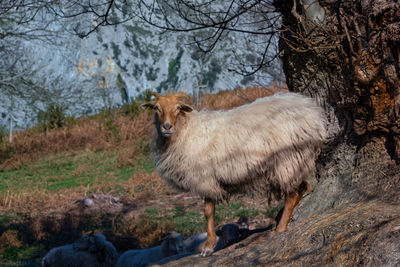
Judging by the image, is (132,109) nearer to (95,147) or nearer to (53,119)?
(53,119)

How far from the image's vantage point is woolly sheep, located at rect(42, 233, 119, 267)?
6.30 metres

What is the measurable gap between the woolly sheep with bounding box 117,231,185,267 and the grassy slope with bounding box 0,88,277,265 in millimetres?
1496

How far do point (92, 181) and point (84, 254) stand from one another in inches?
239

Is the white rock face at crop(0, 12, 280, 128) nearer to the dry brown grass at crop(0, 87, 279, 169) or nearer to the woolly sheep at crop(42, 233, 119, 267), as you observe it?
the dry brown grass at crop(0, 87, 279, 169)

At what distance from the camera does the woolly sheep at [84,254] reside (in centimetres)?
630

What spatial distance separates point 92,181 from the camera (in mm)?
12344

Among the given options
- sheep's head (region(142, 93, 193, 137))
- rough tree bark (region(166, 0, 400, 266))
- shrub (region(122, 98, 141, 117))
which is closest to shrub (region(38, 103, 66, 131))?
shrub (region(122, 98, 141, 117))

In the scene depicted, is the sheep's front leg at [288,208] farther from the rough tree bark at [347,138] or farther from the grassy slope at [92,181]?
the grassy slope at [92,181]

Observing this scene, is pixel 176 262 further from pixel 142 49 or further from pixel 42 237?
pixel 142 49

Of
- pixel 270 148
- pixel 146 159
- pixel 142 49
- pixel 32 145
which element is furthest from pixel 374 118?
pixel 142 49

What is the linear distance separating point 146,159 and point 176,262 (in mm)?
9981

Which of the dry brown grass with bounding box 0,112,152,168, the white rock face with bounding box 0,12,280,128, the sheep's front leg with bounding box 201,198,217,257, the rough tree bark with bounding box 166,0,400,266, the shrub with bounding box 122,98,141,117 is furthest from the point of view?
the white rock face with bounding box 0,12,280,128

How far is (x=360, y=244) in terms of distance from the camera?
9.50 ft

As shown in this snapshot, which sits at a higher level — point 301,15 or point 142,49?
point 142,49
